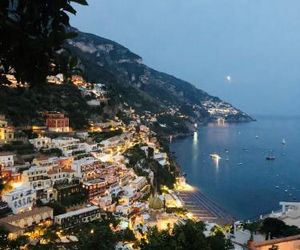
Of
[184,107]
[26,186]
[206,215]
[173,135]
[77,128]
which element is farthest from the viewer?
[184,107]

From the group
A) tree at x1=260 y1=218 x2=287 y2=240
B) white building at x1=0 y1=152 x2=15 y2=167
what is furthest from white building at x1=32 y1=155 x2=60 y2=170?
tree at x1=260 y1=218 x2=287 y2=240

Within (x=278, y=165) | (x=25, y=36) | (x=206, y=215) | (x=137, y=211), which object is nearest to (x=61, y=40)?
(x=25, y=36)

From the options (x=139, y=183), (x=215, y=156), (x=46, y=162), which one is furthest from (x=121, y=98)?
(x=46, y=162)

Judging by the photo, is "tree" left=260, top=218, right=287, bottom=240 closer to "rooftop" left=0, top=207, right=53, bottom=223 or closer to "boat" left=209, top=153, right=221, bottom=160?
"rooftop" left=0, top=207, right=53, bottom=223

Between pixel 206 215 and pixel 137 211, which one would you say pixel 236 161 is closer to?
pixel 206 215

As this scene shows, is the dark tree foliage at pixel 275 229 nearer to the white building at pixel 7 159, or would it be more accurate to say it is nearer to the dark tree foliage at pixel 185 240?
the dark tree foliage at pixel 185 240

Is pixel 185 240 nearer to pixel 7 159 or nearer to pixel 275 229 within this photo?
pixel 275 229
